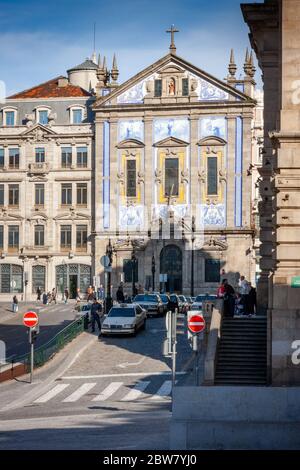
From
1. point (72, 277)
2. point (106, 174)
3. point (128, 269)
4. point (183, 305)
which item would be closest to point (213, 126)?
point (106, 174)

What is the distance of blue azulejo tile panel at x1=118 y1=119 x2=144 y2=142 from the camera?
292 feet

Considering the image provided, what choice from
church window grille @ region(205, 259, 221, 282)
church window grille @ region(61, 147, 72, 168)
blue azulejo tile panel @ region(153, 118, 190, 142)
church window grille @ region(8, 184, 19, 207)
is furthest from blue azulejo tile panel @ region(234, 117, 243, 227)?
church window grille @ region(8, 184, 19, 207)

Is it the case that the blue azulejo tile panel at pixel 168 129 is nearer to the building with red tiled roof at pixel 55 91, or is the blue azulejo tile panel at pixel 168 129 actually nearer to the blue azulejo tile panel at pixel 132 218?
the blue azulejo tile panel at pixel 132 218

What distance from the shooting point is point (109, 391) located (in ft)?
120

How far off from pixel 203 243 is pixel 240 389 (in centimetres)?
6224

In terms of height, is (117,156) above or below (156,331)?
above

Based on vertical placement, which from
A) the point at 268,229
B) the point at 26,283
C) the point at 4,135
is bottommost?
the point at 26,283

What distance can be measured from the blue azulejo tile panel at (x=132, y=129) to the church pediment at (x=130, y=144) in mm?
257

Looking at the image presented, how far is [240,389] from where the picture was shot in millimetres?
24609

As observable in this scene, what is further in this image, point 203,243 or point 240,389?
point 203,243

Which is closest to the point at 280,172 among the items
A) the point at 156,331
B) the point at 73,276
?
the point at 156,331

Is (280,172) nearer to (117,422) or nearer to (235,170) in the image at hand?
(117,422)

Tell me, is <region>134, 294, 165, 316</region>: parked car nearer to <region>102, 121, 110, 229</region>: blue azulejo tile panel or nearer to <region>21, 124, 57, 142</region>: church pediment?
<region>102, 121, 110, 229</region>: blue azulejo tile panel
